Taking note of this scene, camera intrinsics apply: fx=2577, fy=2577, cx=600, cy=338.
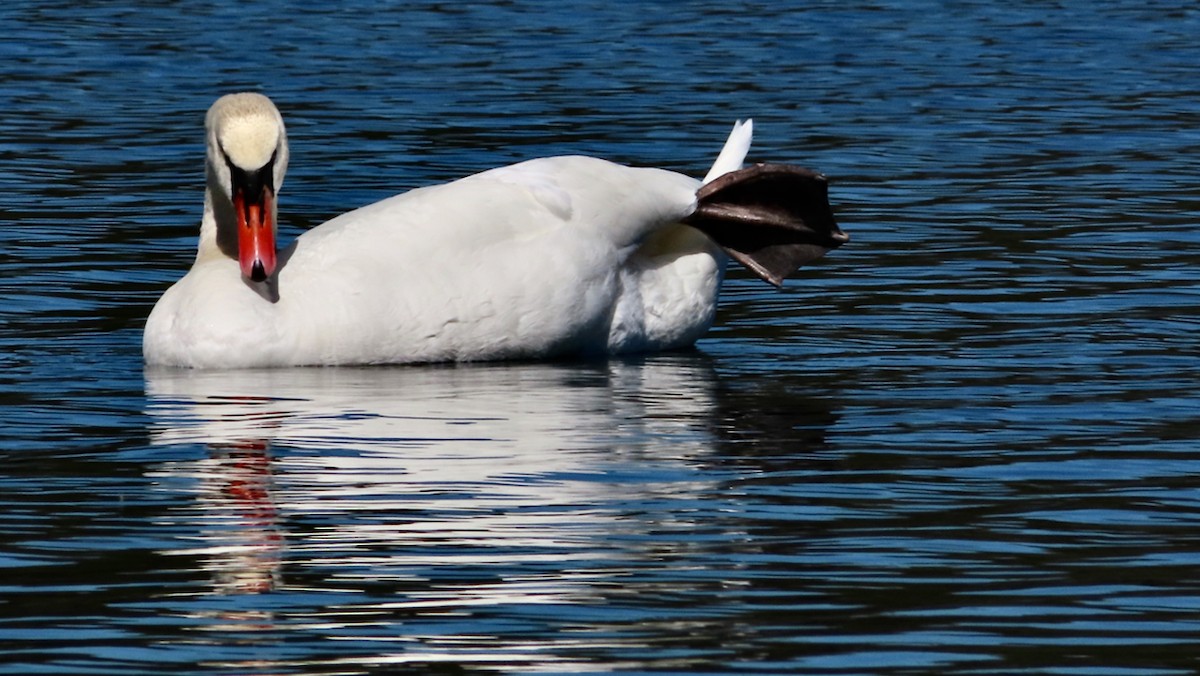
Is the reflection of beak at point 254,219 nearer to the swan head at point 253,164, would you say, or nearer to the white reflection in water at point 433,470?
the swan head at point 253,164

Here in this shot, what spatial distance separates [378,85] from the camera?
66.6 ft

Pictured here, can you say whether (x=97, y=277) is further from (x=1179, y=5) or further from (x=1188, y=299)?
(x=1179, y=5)

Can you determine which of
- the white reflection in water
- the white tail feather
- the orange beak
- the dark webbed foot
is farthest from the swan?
the white tail feather

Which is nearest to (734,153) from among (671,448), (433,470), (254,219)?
(254,219)

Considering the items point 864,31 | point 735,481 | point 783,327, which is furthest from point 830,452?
point 864,31

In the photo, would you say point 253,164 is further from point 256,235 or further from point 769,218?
point 769,218

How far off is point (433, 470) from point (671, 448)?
776mm

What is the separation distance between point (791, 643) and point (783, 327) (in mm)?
5207

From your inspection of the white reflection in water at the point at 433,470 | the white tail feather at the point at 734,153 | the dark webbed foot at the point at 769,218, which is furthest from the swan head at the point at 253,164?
the white tail feather at the point at 734,153

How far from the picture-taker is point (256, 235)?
9.28 m

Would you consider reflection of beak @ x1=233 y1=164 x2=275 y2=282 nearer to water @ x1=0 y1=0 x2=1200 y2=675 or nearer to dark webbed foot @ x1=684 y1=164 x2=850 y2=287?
water @ x1=0 y1=0 x2=1200 y2=675

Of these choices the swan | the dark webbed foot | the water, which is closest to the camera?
the water

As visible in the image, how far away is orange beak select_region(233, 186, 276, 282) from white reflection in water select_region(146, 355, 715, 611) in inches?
14.7

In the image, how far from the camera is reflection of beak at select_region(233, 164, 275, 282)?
9.23m
